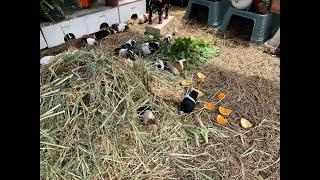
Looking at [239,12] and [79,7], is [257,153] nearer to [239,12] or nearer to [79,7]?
[239,12]

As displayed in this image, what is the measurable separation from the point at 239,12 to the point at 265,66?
101 centimetres

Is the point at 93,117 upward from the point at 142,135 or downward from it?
upward

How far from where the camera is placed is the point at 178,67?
3449 millimetres

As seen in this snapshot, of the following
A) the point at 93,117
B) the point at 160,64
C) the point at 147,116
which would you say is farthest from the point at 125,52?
A: the point at 93,117

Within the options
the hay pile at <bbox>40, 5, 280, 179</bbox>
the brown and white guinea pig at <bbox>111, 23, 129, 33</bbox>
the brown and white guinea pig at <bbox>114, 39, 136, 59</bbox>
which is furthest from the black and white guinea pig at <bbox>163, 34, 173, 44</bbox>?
the hay pile at <bbox>40, 5, 280, 179</bbox>

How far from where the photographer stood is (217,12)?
4.77 metres

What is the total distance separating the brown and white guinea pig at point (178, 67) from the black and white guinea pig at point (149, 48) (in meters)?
0.42

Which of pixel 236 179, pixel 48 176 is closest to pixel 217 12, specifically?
pixel 236 179

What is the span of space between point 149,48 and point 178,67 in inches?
21.2

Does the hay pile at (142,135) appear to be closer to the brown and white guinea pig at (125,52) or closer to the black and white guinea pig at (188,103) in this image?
the black and white guinea pig at (188,103)

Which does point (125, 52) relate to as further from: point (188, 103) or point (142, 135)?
point (142, 135)

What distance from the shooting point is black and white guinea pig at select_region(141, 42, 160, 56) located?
3756mm

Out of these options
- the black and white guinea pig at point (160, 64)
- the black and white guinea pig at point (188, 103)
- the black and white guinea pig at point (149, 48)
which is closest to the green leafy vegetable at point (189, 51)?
the black and white guinea pig at point (149, 48)

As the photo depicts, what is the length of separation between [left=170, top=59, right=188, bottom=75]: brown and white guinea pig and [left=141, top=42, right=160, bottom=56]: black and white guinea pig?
419mm
